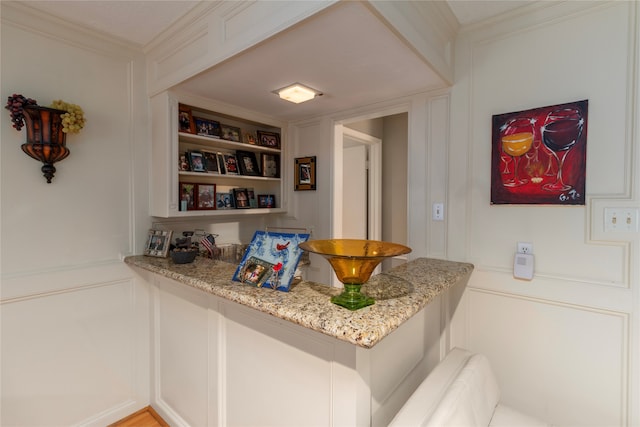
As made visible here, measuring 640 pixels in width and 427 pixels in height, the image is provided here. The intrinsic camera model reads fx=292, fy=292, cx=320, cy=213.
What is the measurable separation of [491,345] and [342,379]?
121 cm

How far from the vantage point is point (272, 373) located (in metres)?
1.25

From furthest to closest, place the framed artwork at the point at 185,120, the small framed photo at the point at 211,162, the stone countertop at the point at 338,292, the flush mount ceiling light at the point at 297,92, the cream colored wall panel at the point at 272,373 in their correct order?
the small framed photo at the point at 211,162
the framed artwork at the point at 185,120
the flush mount ceiling light at the point at 297,92
the cream colored wall panel at the point at 272,373
the stone countertop at the point at 338,292

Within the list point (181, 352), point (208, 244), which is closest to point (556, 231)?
point (208, 244)

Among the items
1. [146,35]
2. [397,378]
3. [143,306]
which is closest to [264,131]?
[146,35]

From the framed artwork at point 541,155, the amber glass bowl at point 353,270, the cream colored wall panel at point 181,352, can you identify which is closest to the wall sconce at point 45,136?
the cream colored wall panel at point 181,352

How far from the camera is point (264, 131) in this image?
269cm

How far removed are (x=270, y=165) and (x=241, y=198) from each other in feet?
1.39

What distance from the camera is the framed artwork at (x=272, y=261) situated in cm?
117

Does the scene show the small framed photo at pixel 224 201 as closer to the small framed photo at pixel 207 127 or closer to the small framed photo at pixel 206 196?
the small framed photo at pixel 206 196

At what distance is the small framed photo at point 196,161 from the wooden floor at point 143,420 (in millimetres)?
1699

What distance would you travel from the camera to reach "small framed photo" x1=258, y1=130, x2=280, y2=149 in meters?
2.62

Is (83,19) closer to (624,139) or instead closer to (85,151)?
(85,151)

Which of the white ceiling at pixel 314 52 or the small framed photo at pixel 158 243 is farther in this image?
the small framed photo at pixel 158 243

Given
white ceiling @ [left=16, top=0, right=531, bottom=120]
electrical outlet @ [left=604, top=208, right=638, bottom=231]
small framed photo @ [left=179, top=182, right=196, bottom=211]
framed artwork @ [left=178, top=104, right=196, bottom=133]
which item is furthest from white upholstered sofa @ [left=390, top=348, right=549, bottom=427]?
framed artwork @ [left=178, top=104, right=196, bottom=133]
